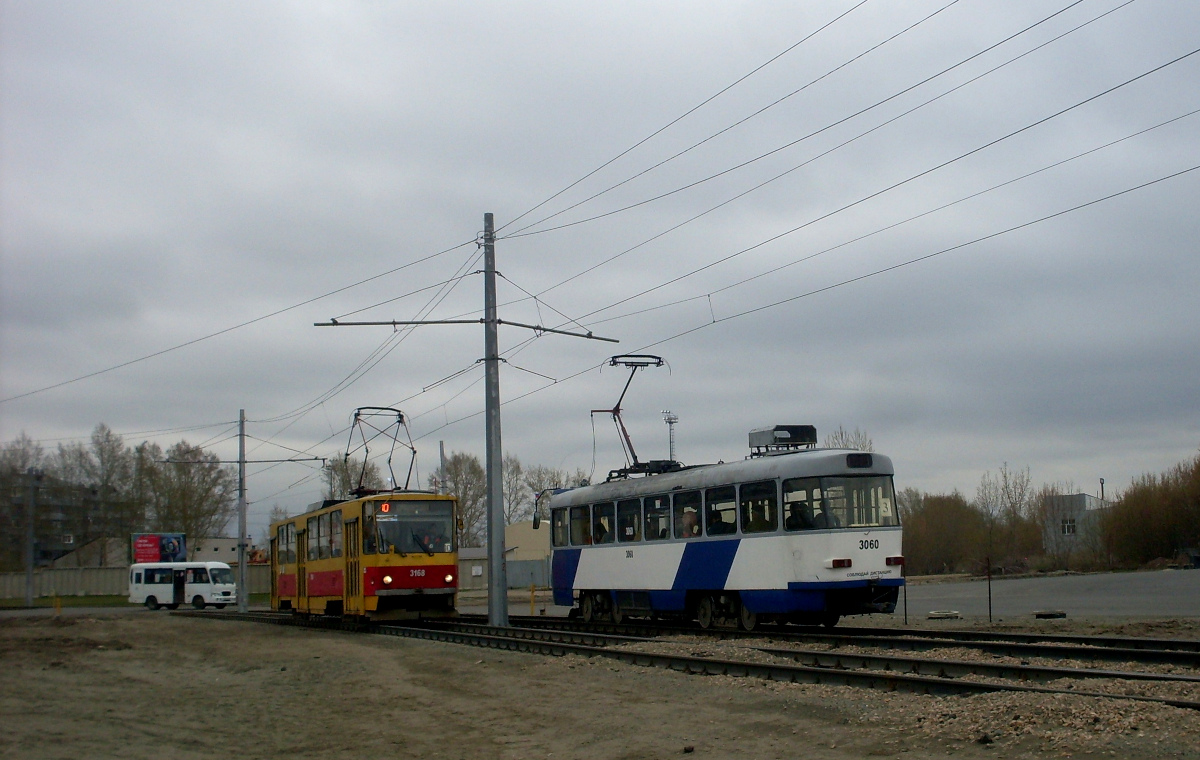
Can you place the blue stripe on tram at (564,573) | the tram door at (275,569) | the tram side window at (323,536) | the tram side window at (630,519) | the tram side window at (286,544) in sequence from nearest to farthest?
the tram side window at (630,519) → the blue stripe on tram at (564,573) → the tram side window at (323,536) → the tram side window at (286,544) → the tram door at (275,569)

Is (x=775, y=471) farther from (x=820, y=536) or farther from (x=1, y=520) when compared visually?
(x=1, y=520)

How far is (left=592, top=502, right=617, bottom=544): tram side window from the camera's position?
22.7m

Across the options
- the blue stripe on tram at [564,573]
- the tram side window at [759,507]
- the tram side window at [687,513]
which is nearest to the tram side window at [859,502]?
the tram side window at [759,507]

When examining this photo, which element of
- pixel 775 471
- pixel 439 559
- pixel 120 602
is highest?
pixel 775 471

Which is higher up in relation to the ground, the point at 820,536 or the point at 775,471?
the point at 775,471

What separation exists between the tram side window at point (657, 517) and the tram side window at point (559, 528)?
12.8 feet

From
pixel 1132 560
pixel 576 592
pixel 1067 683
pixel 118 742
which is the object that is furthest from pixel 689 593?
pixel 1132 560

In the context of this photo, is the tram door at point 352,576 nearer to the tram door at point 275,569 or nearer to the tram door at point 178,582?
the tram door at point 275,569

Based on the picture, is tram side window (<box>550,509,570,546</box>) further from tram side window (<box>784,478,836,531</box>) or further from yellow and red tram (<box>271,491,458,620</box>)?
tram side window (<box>784,478,836,531</box>)

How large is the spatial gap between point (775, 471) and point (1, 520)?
12.0m

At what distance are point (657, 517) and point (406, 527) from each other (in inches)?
238

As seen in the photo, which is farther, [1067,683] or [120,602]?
[120,602]

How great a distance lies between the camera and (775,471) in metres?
17.6

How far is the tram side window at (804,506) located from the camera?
17.1 m
